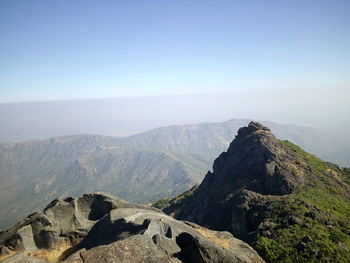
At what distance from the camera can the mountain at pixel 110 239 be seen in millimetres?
21405

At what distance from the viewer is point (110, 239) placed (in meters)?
29.0

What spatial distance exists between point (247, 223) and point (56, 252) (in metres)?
39.3

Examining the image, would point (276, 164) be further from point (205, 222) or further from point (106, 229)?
point (106, 229)

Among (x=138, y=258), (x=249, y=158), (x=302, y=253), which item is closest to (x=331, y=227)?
(x=302, y=253)

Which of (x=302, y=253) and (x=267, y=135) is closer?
(x=302, y=253)

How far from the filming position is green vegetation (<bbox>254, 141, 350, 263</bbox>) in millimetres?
40688

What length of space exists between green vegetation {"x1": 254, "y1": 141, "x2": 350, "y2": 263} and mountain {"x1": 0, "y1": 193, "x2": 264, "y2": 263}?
1355 centimetres

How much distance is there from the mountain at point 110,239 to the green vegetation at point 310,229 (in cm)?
1355

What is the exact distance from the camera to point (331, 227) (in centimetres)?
4800

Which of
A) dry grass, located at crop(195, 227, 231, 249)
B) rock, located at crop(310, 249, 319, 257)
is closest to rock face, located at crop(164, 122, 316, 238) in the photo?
rock, located at crop(310, 249, 319, 257)

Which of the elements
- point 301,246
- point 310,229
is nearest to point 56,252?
point 301,246

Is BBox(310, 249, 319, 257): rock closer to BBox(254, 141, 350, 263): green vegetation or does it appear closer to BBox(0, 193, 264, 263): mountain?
BBox(254, 141, 350, 263): green vegetation

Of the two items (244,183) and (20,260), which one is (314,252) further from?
(20,260)

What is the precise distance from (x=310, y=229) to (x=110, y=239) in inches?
1377
